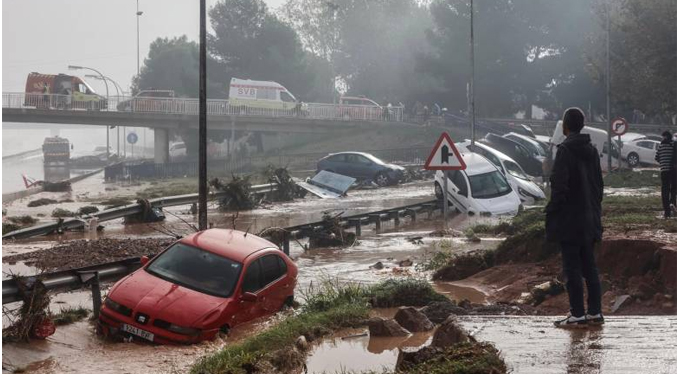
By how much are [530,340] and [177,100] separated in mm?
63438

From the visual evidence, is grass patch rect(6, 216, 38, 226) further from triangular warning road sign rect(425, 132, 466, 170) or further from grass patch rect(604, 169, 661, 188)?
grass patch rect(604, 169, 661, 188)

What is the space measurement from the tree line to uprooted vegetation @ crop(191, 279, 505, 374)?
36815mm

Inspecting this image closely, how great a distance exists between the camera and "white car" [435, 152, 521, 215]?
28750 millimetres

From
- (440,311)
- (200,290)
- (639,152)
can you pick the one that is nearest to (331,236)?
(200,290)

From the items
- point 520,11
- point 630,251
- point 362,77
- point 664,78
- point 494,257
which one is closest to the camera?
point 630,251

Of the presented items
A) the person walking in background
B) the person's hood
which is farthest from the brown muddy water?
the person walking in background

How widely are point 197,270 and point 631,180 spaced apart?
96.8 ft

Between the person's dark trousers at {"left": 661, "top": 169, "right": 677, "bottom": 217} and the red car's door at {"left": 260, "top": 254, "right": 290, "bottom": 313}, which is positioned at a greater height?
the person's dark trousers at {"left": 661, "top": 169, "right": 677, "bottom": 217}

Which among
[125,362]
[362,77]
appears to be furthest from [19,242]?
[362,77]

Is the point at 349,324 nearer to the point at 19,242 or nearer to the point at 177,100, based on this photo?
the point at 19,242

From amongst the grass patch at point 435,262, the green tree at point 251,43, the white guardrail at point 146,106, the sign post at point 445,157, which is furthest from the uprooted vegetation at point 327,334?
the green tree at point 251,43

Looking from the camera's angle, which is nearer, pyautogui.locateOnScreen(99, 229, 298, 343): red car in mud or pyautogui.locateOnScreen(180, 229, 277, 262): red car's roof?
pyautogui.locateOnScreen(99, 229, 298, 343): red car in mud

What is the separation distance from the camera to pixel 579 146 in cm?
880

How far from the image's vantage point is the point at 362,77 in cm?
9719
